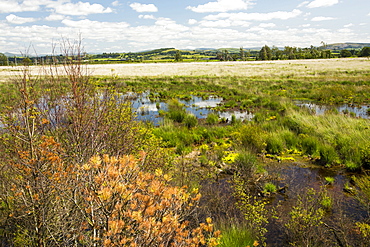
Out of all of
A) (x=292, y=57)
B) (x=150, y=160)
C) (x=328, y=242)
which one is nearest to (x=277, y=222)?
(x=328, y=242)

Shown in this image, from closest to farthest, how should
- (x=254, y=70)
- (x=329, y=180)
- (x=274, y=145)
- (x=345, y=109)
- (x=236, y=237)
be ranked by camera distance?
(x=236, y=237), (x=329, y=180), (x=274, y=145), (x=345, y=109), (x=254, y=70)

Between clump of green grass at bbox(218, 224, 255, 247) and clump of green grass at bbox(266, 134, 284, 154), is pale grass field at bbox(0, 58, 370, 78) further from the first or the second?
clump of green grass at bbox(218, 224, 255, 247)

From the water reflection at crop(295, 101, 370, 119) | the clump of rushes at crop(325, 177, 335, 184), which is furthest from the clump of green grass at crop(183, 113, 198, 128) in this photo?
the water reflection at crop(295, 101, 370, 119)

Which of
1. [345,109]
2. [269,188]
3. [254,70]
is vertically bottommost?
[269,188]

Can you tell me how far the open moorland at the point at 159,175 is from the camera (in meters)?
2.89

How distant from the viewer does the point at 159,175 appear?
2.92 m

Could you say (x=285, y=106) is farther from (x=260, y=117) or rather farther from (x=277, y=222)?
(x=277, y=222)

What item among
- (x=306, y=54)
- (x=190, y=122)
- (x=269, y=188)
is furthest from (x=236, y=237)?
(x=306, y=54)

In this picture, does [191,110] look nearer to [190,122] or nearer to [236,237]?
[190,122]

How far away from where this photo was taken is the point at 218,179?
25.5 feet

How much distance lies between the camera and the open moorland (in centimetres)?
289

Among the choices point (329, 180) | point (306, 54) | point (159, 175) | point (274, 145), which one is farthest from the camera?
point (306, 54)

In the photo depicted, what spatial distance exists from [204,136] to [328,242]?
7324mm

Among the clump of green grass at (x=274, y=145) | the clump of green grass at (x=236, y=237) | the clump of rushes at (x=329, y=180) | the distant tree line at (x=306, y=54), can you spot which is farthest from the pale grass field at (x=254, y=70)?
the distant tree line at (x=306, y=54)
